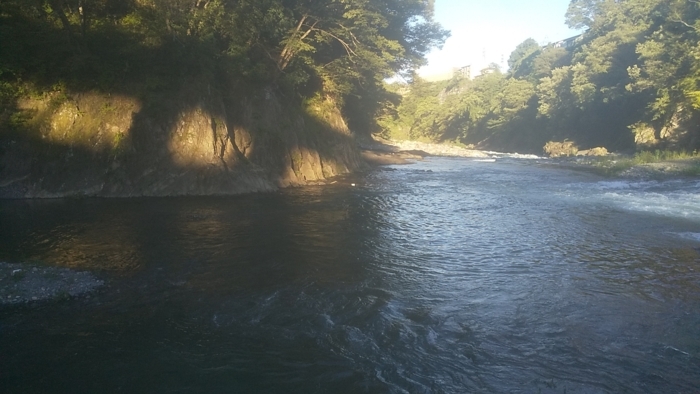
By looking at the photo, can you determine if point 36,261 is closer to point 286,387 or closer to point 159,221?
point 159,221

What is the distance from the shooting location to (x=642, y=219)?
19.1 m

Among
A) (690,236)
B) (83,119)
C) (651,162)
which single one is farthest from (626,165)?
(83,119)

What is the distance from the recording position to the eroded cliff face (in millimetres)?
22203

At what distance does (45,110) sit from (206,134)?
7345 mm

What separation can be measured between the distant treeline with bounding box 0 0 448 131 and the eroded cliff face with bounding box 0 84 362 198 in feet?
2.68

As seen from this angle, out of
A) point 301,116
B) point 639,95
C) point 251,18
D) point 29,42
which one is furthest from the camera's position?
point 639,95

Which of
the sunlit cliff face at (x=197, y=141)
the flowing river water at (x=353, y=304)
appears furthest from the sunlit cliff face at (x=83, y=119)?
the flowing river water at (x=353, y=304)

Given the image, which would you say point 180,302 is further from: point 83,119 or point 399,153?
point 399,153

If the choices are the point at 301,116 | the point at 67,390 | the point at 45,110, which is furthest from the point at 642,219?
the point at 45,110

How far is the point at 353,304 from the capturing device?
10.3m

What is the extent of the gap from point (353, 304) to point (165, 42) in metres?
21.0

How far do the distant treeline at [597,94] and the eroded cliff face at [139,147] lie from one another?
103 feet

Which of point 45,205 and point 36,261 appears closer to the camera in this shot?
point 36,261

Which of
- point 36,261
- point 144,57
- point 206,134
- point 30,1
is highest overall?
point 30,1
